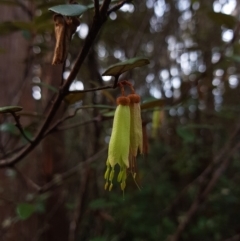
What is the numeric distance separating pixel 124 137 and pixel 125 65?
104 mm

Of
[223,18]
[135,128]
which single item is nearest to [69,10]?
[135,128]

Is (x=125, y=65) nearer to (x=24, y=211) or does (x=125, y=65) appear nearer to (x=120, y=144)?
(x=120, y=144)

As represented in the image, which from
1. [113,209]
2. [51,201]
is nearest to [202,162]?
[113,209]

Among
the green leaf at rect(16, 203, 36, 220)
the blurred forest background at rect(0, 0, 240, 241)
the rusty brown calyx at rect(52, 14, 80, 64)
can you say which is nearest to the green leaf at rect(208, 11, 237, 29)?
the blurred forest background at rect(0, 0, 240, 241)

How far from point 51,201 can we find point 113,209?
505 millimetres

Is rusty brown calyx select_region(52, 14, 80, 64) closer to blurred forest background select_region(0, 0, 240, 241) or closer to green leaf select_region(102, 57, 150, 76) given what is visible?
green leaf select_region(102, 57, 150, 76)

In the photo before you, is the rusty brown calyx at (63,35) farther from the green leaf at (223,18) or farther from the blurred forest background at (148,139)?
the green leaf at (223,18)

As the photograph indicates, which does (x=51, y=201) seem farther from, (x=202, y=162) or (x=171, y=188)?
(x=202, y=162)

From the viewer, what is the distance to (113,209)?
227cm

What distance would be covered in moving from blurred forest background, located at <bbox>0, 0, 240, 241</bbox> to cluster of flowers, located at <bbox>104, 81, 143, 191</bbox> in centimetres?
50

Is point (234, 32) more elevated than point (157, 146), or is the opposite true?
point (234, 32)

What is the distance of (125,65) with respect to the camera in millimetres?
556

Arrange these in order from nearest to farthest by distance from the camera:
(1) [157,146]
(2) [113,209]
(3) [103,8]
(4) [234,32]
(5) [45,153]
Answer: (3) [103,8], (4) [234,32], (5) [45,153], (2) [113,209], (1) [157,146]

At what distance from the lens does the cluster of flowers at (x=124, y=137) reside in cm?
55
